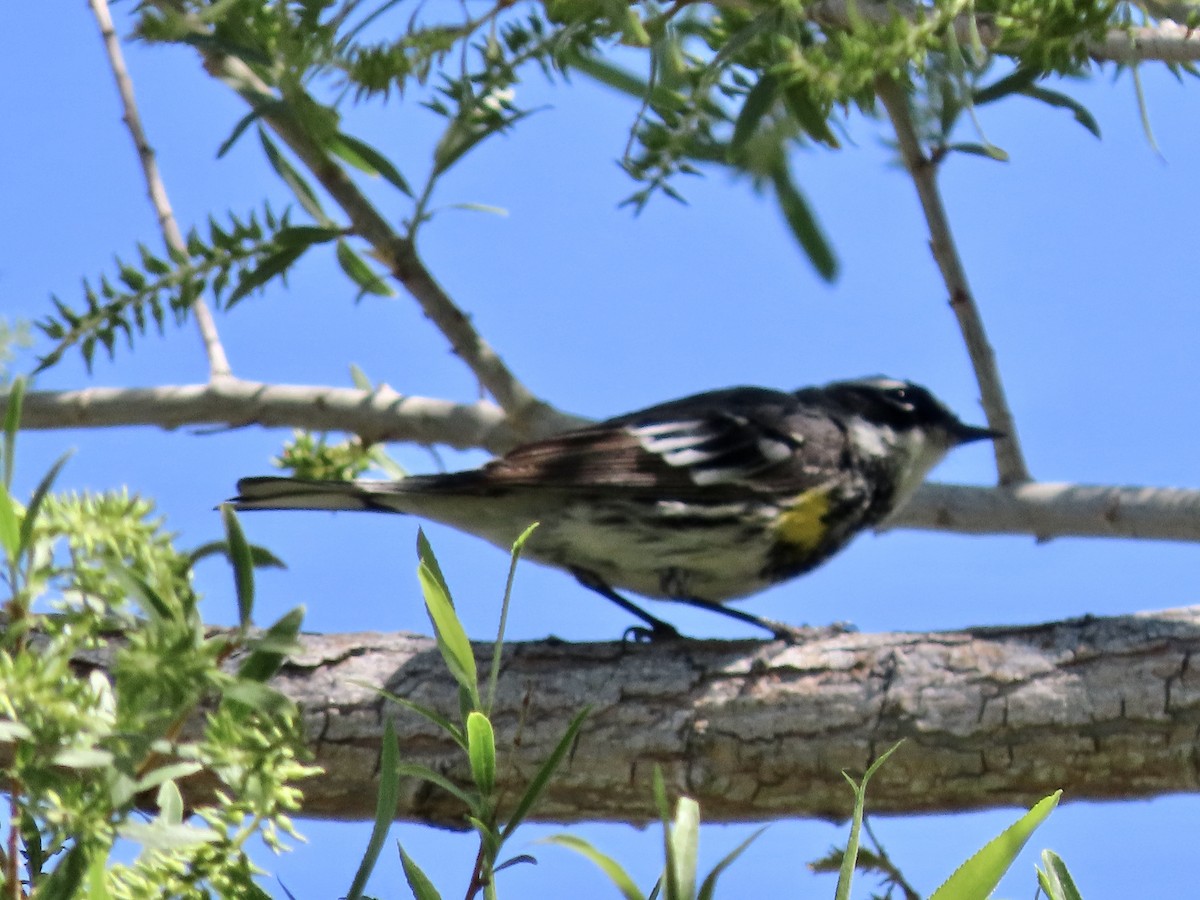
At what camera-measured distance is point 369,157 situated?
3.54 meters

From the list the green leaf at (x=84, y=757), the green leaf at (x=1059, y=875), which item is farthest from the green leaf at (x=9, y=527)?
the green leaf at (x=1059, y=875)

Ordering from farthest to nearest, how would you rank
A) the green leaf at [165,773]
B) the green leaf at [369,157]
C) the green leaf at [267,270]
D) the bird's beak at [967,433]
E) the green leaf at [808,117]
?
the bird's beak at [967,433] → the green leaf at [369,157] → the green leaf at [267,270] → the green leaf at [808,117] → the green leaf at [165,773]

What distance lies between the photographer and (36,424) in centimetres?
394

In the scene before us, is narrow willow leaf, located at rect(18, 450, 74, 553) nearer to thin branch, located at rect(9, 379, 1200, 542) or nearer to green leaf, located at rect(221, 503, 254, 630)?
green leaf, located at rect(221, 503, 254, 630)

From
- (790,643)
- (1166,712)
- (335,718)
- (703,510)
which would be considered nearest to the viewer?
(1166,712)

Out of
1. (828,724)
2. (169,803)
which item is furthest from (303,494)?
(169,803)

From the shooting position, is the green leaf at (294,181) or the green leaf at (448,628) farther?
the green leaf at (294,181)

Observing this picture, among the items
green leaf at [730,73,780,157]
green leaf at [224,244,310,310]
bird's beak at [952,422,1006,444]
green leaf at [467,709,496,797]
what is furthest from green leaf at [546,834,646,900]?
bird's beak at [952,422,1006,444]

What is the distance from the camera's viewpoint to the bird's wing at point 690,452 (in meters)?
3.56

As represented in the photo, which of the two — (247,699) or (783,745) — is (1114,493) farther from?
(247,699)

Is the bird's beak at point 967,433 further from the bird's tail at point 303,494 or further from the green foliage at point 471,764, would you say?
the green foliage at point 471,764

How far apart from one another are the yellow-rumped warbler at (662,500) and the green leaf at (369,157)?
2.49 ft

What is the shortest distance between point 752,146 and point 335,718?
5.30 ft

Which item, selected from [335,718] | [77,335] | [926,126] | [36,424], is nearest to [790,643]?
[335,718]
